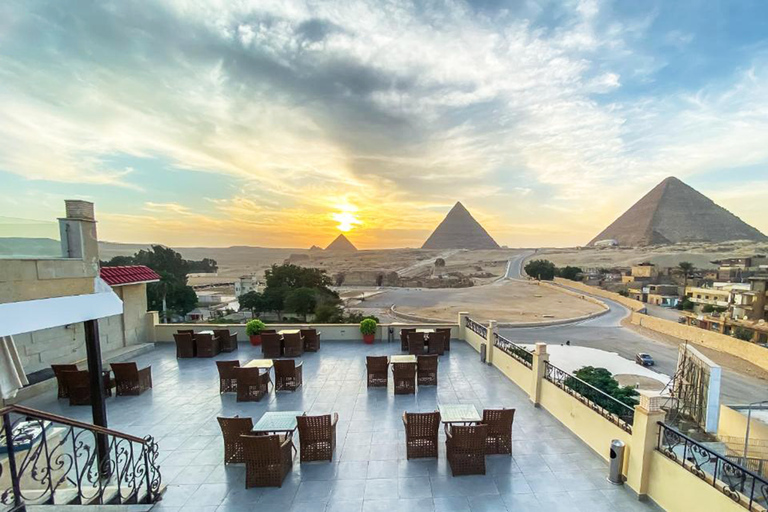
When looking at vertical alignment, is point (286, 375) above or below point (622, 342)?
above

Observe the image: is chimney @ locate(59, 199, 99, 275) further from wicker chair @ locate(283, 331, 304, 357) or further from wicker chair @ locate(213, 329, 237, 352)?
wicker chair @ locate(213, 329, 237, 352)

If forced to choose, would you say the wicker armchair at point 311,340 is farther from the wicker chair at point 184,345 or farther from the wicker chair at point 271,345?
the wicker chair at point 184,345

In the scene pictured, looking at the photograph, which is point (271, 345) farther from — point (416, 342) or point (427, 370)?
point (427, 370)

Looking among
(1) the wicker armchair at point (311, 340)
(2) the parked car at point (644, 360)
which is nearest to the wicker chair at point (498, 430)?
(1) the wicker armchair at point (311, 340)

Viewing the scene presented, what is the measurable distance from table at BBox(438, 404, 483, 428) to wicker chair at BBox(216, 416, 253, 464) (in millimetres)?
2651

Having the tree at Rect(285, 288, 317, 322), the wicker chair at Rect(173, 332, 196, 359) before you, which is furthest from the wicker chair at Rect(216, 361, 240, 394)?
the tree at Rect(285, 288, 317, 322)

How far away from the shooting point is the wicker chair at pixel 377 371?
21.9 ft

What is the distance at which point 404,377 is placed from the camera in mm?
6457

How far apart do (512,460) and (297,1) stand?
12.8m

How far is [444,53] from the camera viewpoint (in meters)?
11.7

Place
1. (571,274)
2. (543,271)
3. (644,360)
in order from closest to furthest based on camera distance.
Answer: (644,360)
(571,274)
(543,271)

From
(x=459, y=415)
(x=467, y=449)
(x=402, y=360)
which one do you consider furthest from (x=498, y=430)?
(x=402, y=360)

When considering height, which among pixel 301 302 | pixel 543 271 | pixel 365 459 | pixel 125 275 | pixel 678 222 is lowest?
pixel 543 271

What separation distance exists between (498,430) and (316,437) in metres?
2.53
